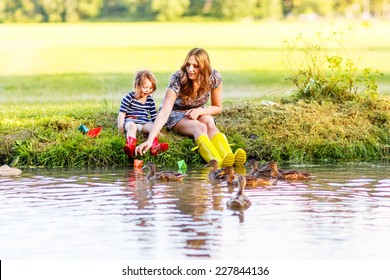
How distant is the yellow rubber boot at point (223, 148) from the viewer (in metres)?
13.4

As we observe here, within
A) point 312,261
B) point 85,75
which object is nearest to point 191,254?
point 312,261

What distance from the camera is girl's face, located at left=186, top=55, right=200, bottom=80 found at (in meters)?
13.7

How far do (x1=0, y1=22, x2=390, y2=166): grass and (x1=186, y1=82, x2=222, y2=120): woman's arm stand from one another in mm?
349

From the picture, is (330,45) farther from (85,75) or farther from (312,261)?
(312,261)

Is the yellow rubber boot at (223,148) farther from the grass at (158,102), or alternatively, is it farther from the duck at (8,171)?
the duck at (8,171)

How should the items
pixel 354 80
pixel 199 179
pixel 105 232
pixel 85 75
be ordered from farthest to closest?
pixel 85 75 < pixel 354 80 < pixel 199 179 < pixel 105 232

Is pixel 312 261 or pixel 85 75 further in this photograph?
pixel 85 75

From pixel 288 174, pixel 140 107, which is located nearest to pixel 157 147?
pixel 140 107

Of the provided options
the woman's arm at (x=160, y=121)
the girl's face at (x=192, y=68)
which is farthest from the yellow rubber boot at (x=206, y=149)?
the girl's face at (x=192, y=68)

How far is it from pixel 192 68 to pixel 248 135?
132cm

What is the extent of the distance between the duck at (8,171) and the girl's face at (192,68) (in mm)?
2489

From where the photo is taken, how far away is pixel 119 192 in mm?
11398

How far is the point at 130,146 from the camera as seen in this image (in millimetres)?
13461

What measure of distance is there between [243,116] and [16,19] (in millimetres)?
76936
